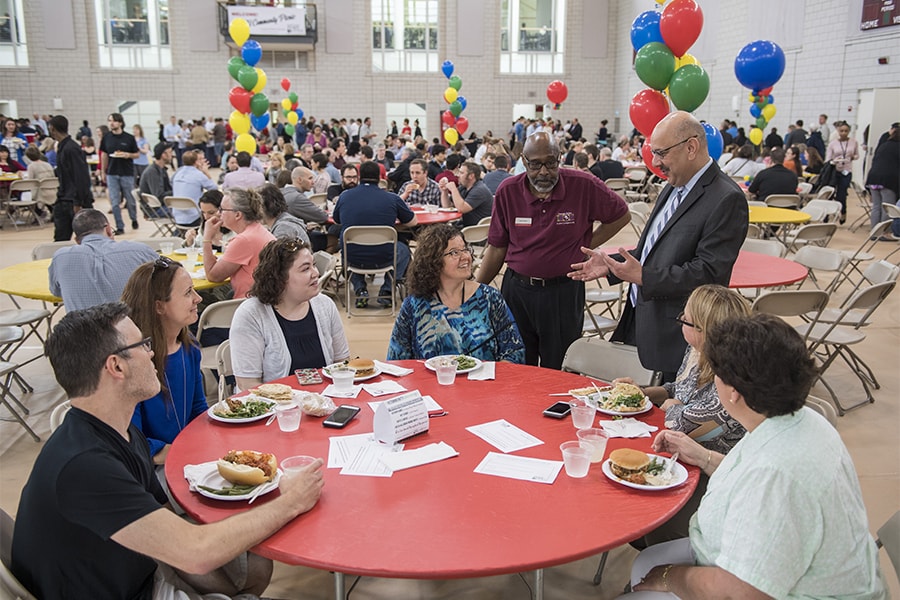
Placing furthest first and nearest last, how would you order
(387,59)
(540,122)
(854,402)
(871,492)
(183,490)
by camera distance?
1. (387,59)
2. (540,122)
3. (854,402)
4. (871,492)
5. (183,490)

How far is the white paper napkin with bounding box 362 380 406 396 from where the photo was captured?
2.73m

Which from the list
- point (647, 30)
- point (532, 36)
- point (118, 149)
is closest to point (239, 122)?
point (118, 149)

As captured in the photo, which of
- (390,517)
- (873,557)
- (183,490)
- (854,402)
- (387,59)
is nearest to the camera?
(873,557)

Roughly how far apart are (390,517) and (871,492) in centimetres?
289

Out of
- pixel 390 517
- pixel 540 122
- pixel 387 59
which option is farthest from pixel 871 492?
pixel 387 59

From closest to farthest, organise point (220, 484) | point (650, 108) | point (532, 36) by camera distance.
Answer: point (220, 484) → point (650, 108) → point (532, 36)

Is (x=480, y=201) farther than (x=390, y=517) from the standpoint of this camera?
Yes

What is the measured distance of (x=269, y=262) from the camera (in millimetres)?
3111

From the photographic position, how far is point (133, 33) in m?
21.7

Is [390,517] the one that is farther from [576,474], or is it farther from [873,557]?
[873,557]

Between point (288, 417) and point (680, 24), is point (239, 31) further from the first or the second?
point (288, 417)

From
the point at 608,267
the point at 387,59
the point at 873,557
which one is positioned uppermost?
the point at 387,59

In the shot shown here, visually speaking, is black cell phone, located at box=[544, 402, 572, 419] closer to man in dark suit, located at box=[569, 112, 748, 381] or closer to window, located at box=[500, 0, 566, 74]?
man in dark suit, located at box=[569, 112, 748, 381]

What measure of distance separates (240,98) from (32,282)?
690 cm
